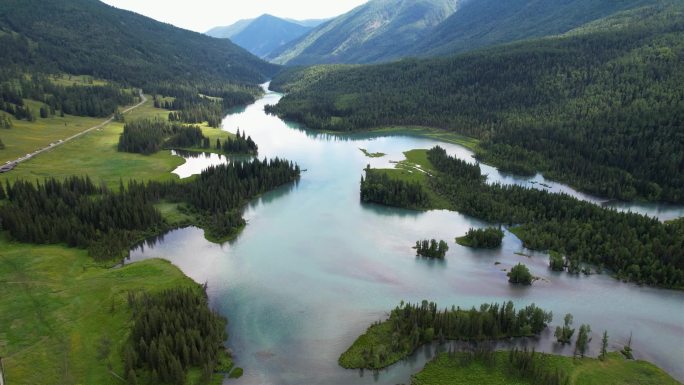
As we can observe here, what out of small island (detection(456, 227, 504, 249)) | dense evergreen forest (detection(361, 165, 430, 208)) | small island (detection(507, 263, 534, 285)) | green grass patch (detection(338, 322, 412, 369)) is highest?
dense evergreen forest (detection(361, 165, 430, 208))

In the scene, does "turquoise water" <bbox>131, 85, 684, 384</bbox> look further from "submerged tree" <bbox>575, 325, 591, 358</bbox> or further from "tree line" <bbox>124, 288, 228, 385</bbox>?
"tree line" <bbox>124, 288, 228, 385</bbox>

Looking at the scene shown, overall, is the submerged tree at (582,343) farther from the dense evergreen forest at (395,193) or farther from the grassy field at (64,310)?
the grassy field at (64,310)

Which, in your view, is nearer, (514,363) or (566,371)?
(514,363)

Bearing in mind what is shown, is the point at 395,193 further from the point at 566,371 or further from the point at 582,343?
the point at 566,371

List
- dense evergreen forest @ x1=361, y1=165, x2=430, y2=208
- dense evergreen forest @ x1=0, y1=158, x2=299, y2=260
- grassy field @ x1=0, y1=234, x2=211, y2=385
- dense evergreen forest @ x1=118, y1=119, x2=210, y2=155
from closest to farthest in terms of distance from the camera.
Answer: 1. grassy field @ x1=0, y1=234, x2=211, y2=385
2. dense evergreen forest @ x1=0, y1=158, x2=299, y2=260
3. dense evergreen forest @ x1=361, y1=165, x2=430, y2=208
4. dense evergreen forest @ x1=118, y1=119, x2=210, y2=155

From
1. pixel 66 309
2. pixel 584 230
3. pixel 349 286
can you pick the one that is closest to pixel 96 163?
pixel 66 309

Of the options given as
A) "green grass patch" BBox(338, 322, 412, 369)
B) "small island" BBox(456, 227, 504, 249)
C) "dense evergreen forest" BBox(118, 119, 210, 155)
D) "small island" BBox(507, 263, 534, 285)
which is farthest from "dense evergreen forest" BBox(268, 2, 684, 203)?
"green grass patch" BBox(338, 322, 412, 369)
